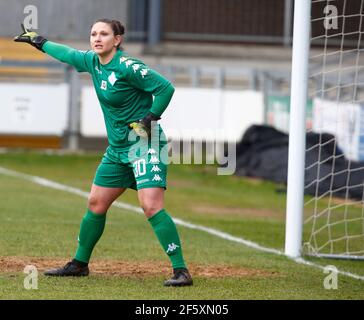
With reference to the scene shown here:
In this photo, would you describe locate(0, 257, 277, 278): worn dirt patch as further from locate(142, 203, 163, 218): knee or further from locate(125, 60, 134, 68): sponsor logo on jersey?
locate(125, 60, 134, 68): sponsor logo on jersey

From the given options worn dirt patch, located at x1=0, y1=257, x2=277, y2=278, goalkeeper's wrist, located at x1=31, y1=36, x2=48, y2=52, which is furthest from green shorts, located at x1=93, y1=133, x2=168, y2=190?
goalkeeper's wrist, located at x1=31, y1=36, x2=48, y2=52

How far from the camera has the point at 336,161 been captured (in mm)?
18406

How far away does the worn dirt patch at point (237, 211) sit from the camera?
1546cm

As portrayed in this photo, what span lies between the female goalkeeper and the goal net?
2976 mm

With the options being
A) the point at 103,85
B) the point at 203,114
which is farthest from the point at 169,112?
the point at 103,85

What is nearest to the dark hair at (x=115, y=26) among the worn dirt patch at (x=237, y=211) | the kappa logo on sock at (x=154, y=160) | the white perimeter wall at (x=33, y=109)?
the kappa logo on sock at (x=154, y=160)

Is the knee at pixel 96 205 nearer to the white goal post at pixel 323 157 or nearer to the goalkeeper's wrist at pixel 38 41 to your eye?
the goalkeeper's wrist at pixel 38 41

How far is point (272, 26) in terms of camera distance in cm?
3244

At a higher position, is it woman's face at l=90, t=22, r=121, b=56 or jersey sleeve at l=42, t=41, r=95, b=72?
woman's face at l=90, t=22, r=121, b=56

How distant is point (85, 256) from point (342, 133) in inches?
434

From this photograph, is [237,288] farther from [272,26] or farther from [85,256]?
[272,26]

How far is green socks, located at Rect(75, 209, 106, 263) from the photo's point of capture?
925 centimetres
